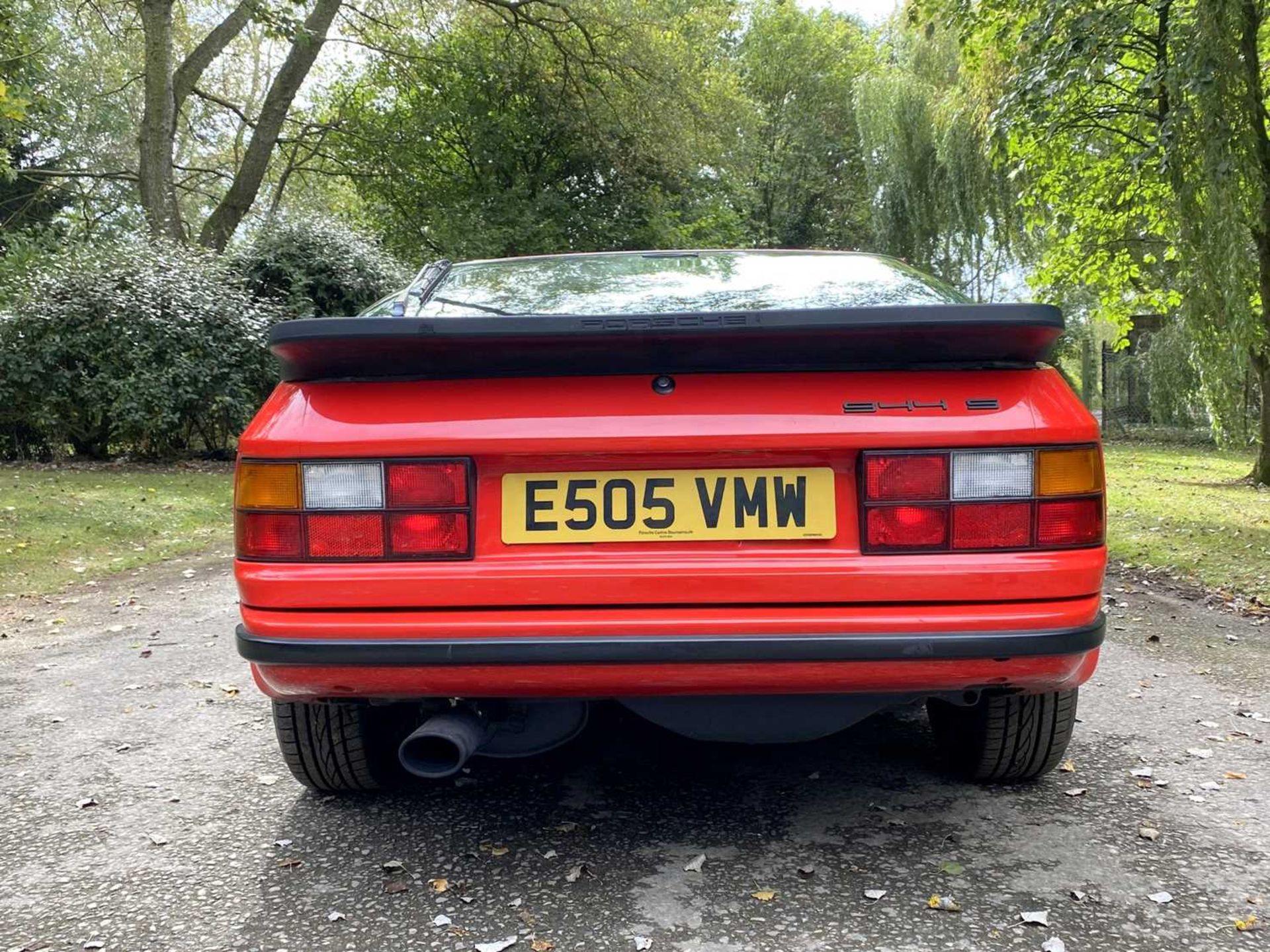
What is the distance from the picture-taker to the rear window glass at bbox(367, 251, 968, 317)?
2.88 meters

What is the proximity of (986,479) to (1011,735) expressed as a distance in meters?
0.90

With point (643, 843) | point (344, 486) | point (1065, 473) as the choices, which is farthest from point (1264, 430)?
point (344, 486)

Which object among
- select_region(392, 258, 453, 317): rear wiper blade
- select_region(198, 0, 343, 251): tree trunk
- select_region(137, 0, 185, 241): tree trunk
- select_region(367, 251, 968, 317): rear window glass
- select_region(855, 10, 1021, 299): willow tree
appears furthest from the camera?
select_region(855, 10, 1021, 299): willow tree

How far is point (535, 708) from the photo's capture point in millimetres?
2447

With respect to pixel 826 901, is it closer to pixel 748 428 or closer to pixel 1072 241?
pixel 748 428

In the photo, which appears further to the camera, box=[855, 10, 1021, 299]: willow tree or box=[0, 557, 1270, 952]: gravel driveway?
box=[855, 10, 1021, 299]: willow tree

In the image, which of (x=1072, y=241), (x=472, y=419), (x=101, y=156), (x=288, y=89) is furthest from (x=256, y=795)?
(x=101, y=156)

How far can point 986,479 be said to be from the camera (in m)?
2.15

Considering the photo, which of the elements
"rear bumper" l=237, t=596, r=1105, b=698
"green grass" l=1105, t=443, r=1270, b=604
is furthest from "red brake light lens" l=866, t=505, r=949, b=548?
"green grass" l=1105, t=443, r=1270, b=604

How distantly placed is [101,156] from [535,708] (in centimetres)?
2433

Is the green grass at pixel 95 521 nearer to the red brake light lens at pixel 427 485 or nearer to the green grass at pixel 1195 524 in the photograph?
the red brake light lens at pixel 427 485

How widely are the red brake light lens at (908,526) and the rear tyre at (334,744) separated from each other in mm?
1365

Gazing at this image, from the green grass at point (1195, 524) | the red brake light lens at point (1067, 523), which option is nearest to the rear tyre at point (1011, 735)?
the red brake light lens at point (1067, 523)

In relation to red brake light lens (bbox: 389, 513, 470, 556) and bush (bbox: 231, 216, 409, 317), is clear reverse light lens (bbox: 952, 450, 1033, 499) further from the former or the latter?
bush (bbox: 231, 216, 409, 317)
